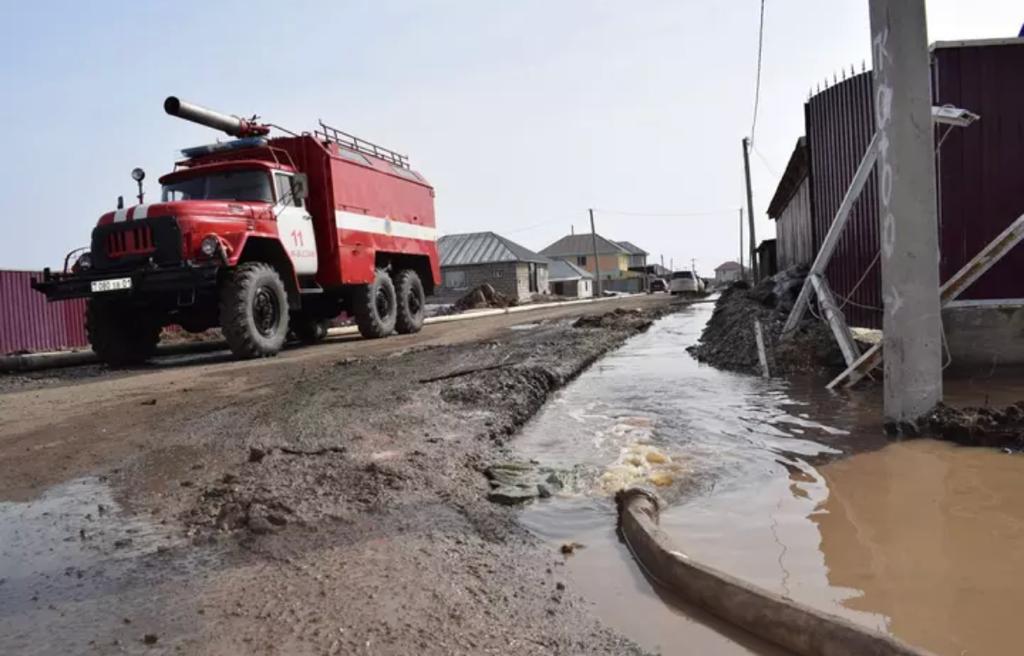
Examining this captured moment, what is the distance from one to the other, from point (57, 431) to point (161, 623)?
144 inches

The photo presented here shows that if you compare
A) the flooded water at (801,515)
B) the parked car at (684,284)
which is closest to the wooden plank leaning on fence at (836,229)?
the flooded water at (801,515)

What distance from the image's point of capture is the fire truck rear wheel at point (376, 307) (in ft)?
42.8

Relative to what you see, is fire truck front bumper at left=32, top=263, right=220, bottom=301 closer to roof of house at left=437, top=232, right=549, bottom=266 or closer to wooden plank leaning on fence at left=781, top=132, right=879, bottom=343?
wooden plank leaning on fence at left=781, top=132, right=879, bottom=343

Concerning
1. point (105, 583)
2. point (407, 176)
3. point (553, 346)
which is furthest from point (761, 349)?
point (407, 176)

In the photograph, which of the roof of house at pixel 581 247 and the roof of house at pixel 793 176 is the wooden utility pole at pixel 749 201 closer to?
the roof of house at pixel 793 176

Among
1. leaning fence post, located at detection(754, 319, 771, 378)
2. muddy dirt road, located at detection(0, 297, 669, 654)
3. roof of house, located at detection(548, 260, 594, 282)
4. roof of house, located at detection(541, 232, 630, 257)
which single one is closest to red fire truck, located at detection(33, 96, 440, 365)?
Answer: muddy dirt road, located at detection(0, 297, 669, 654)

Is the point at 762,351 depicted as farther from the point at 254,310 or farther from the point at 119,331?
the point at 119,331

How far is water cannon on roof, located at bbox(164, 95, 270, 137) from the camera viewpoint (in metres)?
10.0

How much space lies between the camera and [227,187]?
34.1ft

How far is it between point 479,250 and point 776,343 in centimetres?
3791

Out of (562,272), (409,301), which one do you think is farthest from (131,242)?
(562,272)

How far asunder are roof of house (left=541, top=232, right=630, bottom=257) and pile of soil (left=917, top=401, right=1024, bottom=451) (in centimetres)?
8249

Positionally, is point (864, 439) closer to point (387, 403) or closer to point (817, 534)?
point (817, 534)

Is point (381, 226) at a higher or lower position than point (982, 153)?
higher
